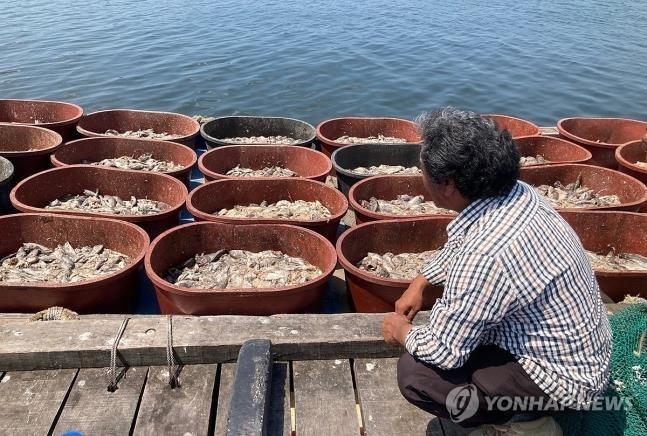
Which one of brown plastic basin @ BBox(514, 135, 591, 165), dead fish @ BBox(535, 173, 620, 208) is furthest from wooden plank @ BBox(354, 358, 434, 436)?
brown plastic basin @ BBox(514, 135, 591, 165)

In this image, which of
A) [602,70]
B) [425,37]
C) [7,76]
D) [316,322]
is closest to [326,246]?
[316,322]

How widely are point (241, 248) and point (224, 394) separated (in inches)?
61.1

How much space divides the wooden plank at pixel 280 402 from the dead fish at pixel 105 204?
217cm

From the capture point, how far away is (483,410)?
2.03 m

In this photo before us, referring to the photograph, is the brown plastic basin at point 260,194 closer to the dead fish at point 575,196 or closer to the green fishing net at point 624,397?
the dead fish at point 575,196

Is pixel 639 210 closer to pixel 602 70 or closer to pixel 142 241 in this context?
pixel 142 241

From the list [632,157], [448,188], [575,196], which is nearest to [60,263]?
[448,188]

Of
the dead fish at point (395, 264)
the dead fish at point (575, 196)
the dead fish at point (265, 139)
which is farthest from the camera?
the dead fish at point (265, 139)

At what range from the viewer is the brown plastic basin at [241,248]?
3020 millimetres

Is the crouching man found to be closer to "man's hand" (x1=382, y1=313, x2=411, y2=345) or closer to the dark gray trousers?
the dark gray trousers

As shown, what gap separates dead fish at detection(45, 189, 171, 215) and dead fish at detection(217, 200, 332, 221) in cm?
61

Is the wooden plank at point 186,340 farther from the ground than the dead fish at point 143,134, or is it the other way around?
the wooden plank at point 186,340

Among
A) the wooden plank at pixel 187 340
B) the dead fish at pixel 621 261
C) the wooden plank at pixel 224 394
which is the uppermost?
the wooden plank at pixel 187 340

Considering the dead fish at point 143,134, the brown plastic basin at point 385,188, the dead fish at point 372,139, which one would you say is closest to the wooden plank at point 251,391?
the brown plastic basin at point 385,188
